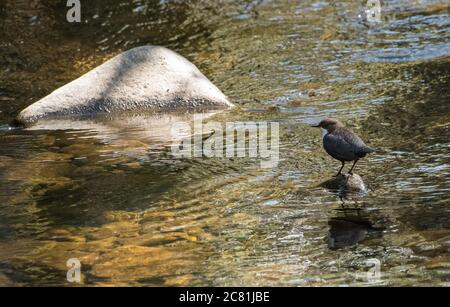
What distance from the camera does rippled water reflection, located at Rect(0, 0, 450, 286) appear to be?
5797mm

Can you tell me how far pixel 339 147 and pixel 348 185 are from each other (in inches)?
13.5

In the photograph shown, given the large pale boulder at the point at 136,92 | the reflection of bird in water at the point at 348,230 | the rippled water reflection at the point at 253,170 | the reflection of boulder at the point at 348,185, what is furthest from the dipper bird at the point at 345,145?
the large pale boulder at the point at 136,92

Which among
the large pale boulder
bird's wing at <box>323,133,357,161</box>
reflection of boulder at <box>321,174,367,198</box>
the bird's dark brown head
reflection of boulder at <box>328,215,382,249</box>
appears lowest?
reflection of boulder at <box>328,215,382,249</box>

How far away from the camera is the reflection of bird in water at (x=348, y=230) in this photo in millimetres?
6000

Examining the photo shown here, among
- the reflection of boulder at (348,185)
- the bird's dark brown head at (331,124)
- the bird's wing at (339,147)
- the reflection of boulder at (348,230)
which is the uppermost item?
the bird's dark brown head at (331,124)

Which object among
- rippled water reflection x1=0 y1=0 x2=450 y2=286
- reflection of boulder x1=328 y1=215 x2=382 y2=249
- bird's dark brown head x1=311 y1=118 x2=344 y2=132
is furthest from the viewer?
bird's dark brown head x1=311 y1=118 x2=344 y2=132

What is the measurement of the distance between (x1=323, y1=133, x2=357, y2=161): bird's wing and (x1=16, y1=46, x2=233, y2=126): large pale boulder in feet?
10.00

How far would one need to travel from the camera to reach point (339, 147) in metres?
6.93

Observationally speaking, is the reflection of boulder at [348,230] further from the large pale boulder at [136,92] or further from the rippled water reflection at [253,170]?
the large pale boulder at [136,92]

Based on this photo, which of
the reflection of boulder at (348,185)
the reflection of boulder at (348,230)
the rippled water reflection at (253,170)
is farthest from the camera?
the reflection of boulder at (348,185)

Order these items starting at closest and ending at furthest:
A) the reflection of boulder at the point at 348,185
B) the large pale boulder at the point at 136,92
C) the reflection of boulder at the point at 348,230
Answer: the reflection of boulder at the point at 348,230, the reflection of boulder at the point at 348,185, the large pale boulder at the point at 136,92

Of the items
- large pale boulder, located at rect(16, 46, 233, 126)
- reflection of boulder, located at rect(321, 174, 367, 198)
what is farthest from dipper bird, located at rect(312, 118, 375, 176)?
large pale boulder, located at rect(16, 46, 233, 126)

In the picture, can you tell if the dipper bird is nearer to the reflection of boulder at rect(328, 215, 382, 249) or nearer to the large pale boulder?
the reflection of boulder at rect(328, 215, 382, 249)

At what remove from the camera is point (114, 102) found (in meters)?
10.1
